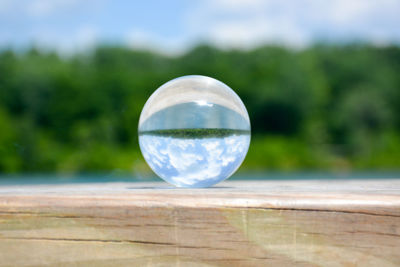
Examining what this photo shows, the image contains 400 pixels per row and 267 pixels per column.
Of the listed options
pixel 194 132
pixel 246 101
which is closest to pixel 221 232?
pixel 194 132

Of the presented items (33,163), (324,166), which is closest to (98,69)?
(33,163)

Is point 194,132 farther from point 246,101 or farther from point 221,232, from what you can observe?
point 246,101

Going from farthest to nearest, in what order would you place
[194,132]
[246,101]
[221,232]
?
[246,101]
[194,132]
[221,232]

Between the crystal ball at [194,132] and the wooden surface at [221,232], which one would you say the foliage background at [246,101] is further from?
the wooden surface at [221,232]

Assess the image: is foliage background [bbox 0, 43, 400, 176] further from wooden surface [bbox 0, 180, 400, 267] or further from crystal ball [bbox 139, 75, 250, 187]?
wooden surface [bbox 0, 180, 400, 267]

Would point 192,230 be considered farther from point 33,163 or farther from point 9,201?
point 33,163

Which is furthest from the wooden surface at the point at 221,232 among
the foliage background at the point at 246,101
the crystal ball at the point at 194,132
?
the foliage background at the point at 246,101
